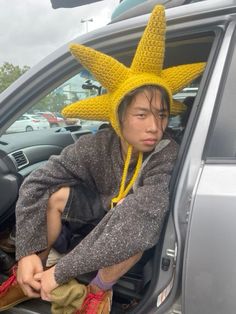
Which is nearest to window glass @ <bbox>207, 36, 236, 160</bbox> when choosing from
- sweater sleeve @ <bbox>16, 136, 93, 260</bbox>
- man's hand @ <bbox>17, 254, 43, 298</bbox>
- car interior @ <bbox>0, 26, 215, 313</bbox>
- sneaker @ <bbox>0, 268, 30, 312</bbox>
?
car interior @ <bbox>0, 26, 215, 313</bbox>

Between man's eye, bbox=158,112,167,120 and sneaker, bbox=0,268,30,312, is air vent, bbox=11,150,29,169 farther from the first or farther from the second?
man's eye, bbox=158,112,167,120

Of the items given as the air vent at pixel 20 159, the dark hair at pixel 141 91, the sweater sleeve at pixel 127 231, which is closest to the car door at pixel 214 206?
the sweater sleeve at pixel 127 231

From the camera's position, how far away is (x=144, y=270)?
4.69ft

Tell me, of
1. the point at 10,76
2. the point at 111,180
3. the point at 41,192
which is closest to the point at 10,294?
the point at 41,192

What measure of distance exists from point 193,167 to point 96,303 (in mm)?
608

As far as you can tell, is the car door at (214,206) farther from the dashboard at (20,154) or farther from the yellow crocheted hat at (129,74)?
the dashboard at (20,154)

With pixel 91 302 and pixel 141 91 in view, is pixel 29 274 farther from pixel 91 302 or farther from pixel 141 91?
pixel 141 91

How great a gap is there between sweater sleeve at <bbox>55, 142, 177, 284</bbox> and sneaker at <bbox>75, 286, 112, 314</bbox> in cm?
13

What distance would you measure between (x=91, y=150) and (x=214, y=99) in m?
0.59

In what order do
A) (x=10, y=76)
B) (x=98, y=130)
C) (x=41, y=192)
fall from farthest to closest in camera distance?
(x=10, y=76) < (x=98, y=130) < (x=41, y=192)

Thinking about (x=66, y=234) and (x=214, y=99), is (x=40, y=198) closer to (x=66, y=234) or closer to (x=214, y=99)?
(x=66, y=234)

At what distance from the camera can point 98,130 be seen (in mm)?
1820

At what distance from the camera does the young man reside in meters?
1.21

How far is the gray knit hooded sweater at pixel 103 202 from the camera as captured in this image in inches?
46.8
